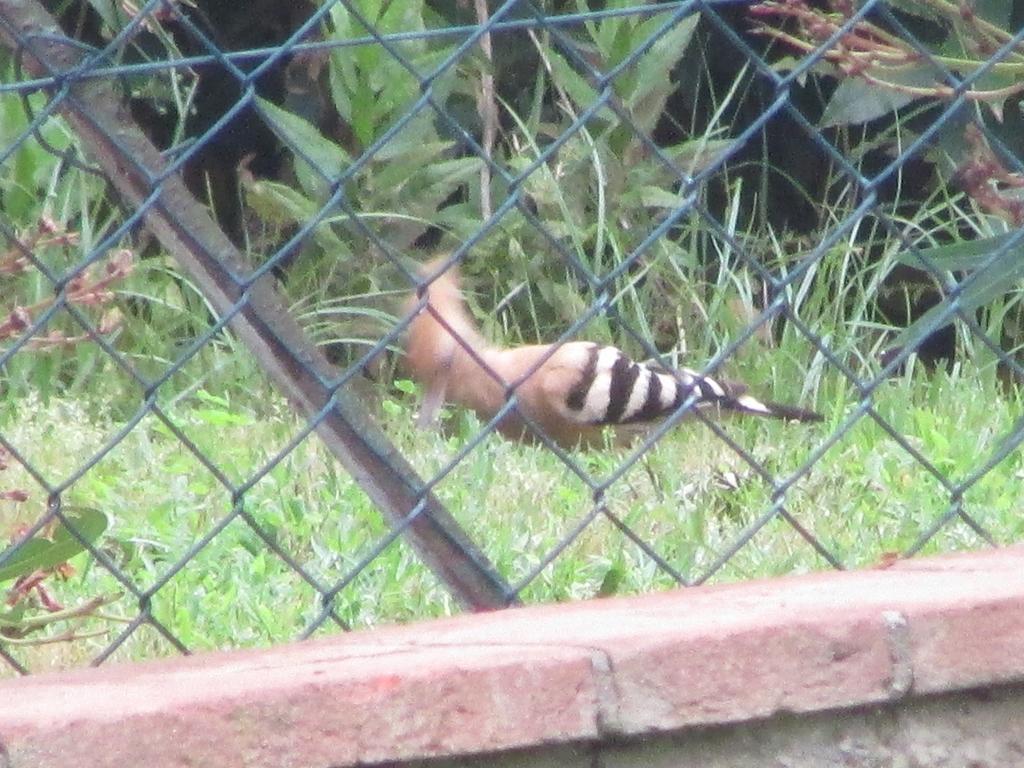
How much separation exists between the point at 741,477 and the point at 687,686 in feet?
6.64

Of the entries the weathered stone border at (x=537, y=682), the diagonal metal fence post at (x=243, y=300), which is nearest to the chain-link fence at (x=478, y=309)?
the diagonal metal fence post at (x=243, y=300)

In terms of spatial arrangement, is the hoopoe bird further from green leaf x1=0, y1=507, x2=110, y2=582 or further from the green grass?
green leaf x1=0, y1=507, x2=110, y2=582

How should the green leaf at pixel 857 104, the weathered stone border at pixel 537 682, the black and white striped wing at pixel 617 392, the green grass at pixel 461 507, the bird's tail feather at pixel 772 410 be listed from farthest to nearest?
the green leaf at pixel 857 104 < the black and white striped wing at pixel 617 392 < the bird's tail feather at pixel 772 410 < the green grass at pixel 461 507 < the weathered stone border at pixel 537 682

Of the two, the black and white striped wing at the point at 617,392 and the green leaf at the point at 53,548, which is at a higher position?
the green leaf at the point at 53,548

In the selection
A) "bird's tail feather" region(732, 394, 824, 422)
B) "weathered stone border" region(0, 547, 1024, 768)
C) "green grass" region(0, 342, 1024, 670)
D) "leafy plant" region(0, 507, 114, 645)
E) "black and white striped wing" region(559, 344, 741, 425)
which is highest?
"leafy plant" region(0, 507, 114, 645)

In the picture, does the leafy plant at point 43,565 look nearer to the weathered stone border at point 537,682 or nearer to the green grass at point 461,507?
the weathered stone border at point 537,682

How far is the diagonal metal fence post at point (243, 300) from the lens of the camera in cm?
192

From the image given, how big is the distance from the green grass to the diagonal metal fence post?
1.32ft

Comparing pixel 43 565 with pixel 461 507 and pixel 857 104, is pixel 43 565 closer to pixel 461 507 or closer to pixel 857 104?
pixel 461 507

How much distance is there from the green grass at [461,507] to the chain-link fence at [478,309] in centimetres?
1

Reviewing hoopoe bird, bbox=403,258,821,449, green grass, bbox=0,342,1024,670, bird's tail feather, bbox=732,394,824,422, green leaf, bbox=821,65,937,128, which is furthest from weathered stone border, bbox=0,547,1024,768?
green leaf, bbox=821,65,937,128

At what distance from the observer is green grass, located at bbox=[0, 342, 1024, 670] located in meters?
2.98

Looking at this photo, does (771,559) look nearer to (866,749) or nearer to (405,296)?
(866,749)

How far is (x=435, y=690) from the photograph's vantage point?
67.4 inches
